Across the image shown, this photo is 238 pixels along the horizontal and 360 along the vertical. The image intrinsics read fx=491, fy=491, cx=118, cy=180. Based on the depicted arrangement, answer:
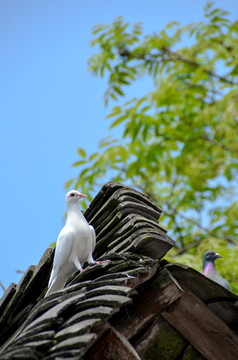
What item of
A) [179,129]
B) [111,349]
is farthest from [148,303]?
[179,129]

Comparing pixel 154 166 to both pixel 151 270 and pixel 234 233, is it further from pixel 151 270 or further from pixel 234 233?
pixel 151 270

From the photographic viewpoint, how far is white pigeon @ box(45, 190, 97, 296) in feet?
10.00

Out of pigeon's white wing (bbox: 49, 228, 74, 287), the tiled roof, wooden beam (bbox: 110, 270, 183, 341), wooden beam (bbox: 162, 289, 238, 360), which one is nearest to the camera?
the tiled roof

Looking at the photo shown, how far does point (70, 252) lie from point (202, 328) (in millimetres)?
920

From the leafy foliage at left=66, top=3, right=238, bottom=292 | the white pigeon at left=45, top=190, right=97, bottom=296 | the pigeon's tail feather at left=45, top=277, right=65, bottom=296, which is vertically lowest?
the pigeon's tail feather at left=45, top=277, right=65, bottom=296

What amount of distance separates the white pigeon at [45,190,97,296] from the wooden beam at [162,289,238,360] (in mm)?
606

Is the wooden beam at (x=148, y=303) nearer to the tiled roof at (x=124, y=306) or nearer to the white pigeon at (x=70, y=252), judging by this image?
the tiled roof at (x=124, y=306)

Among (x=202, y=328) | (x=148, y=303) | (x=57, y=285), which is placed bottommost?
(x=202, y=328)

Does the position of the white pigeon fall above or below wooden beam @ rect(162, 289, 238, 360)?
above

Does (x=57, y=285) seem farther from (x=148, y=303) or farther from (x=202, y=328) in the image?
(x=202, y=328)

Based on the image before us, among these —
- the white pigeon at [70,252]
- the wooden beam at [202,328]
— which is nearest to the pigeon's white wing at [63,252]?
the white pigeon at [70,252]

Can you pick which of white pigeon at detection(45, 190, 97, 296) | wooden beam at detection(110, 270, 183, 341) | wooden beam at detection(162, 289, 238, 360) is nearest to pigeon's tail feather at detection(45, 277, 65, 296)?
white pigeon at detection(45, 190, 97, 296)

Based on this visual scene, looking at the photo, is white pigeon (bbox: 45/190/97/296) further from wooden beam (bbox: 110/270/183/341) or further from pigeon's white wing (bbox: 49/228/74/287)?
wooden beam (bbox: 110/270/183/341)

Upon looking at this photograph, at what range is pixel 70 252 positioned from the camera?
3.05m
